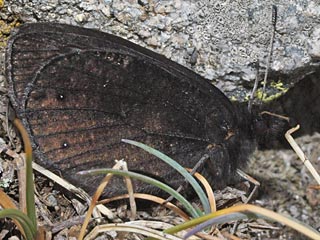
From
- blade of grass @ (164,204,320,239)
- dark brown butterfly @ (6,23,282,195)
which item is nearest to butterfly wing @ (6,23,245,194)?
dark brown butterfly @ (6,23,282,195)

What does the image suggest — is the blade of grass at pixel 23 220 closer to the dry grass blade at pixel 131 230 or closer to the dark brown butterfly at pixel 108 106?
the dry grass blade at pixel 131 230

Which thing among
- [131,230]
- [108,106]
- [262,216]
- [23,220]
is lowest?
[262,216]

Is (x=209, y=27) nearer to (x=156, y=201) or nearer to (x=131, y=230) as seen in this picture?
(x=156, y=201)

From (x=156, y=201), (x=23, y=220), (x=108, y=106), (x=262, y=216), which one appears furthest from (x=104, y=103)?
(x=262, y=216)

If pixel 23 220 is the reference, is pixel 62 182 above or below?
above

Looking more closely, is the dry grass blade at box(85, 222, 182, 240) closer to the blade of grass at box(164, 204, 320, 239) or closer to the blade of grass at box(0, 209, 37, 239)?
the blade of grass at box(164, 204, 320, 239)

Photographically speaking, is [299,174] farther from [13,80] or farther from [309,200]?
[13,80]

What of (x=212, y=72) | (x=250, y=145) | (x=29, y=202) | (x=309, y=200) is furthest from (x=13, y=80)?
(x=309, y=200)
